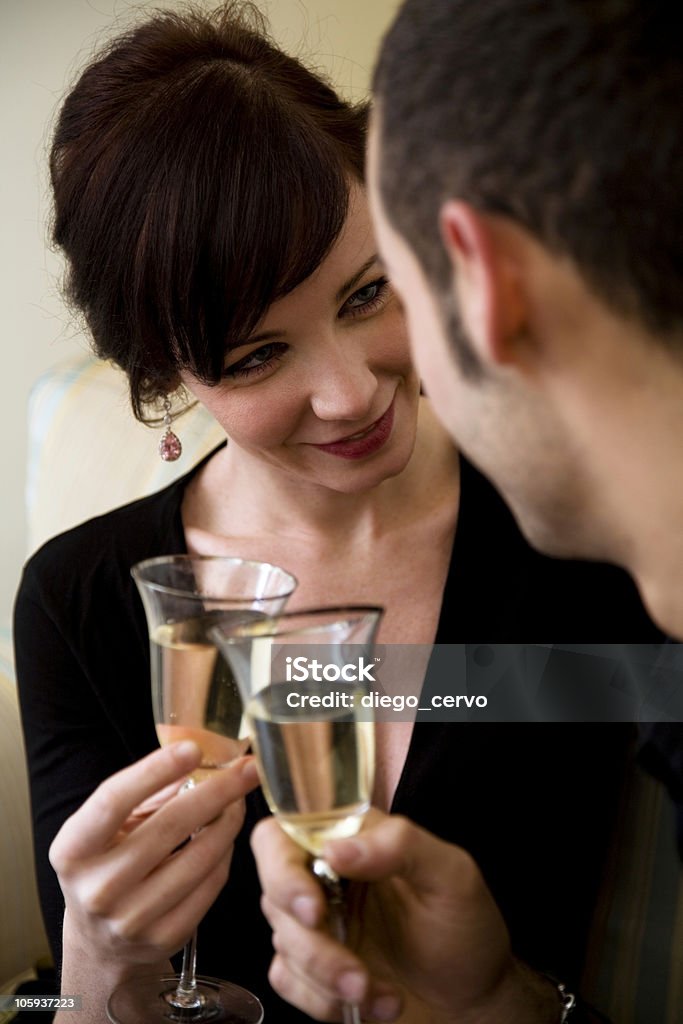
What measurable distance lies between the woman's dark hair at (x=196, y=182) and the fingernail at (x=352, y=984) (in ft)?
2.10

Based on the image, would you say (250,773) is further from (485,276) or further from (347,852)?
(485,276)

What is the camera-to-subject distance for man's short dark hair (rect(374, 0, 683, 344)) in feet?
2.14

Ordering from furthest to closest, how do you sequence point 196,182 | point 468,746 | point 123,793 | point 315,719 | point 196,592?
point 468,746 < point 196,182 < point 196,592 < point 123,793 < point 315,719

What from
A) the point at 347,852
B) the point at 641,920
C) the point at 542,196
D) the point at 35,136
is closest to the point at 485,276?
the point at 542,196

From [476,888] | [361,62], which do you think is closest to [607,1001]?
[476,888]

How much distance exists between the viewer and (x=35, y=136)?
2355mm

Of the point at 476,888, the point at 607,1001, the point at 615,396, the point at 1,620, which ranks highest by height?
the point at 615,396

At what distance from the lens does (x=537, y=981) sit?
3.82 feet

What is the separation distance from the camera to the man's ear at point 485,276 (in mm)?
683

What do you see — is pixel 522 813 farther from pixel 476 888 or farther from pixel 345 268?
pixel 345 268

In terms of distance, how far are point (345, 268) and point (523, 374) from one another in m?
0.54

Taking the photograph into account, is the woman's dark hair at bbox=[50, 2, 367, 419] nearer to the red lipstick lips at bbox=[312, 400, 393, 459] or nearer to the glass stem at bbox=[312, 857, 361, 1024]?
the red lipstick lips at bbox=[312, 400, 393, 459]

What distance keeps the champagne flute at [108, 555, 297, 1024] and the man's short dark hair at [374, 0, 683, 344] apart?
387 millimetres

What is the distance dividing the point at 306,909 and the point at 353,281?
65 centimetres
